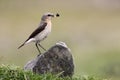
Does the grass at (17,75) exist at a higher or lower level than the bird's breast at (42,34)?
lower

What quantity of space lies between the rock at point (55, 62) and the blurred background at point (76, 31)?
3.63 meters

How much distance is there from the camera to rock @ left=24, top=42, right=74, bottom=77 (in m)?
14.4

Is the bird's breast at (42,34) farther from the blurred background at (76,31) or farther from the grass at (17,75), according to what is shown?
the blurred background at (76,31)

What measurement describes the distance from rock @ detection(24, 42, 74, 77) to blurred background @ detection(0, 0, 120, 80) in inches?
143

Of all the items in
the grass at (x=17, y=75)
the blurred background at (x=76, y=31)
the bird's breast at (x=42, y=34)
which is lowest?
the grass at (x=17, y=75)

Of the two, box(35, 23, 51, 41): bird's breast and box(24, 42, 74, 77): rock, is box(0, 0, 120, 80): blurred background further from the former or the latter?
box(24, 42, 74, 77): rock

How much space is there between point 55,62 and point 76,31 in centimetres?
1929

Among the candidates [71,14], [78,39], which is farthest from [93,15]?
[78,39]

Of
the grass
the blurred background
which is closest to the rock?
the grass

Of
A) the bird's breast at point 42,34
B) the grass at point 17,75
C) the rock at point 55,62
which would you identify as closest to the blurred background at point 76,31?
the bird's breast at point 42,34

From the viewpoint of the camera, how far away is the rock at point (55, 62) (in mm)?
14383

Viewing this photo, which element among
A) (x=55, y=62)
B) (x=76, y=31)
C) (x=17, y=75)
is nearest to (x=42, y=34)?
(x=55, y=62)

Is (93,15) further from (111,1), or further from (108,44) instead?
(108,44)

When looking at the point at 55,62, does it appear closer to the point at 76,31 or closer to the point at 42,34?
the point at 42,34
